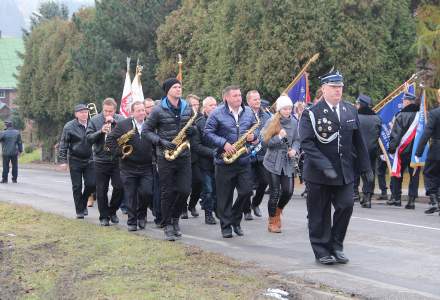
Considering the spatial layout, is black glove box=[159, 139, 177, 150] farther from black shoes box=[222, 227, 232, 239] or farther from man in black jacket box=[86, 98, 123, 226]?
man in black jacket box=[86, 98, 123, 226]

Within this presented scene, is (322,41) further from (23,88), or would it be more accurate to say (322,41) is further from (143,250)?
(23,88)

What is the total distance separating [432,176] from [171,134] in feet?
19.0

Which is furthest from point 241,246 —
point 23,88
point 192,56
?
point 23,88

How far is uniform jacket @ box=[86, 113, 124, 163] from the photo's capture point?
12738mm

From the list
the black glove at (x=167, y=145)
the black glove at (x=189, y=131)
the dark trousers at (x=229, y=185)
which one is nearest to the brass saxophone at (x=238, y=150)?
the dark trousers at (x=229, y=185)

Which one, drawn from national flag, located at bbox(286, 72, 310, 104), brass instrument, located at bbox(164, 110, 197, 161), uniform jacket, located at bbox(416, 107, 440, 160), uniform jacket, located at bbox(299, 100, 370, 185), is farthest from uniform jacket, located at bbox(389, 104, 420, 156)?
uniform jacket, located at bbox(299, 100, 370, 185)

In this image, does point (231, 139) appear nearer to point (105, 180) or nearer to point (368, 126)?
point (105, 180)

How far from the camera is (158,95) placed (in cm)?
4047

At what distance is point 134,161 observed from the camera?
39.7 ft

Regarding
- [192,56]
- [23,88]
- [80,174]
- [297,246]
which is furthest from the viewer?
[23,88]

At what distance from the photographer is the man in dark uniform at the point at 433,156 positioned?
14188mm

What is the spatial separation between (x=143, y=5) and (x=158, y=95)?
4.39 meters

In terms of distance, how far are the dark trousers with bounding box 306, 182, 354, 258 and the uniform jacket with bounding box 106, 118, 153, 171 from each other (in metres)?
3.58

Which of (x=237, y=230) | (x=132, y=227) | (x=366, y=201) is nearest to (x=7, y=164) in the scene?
(x=366, y=201)
